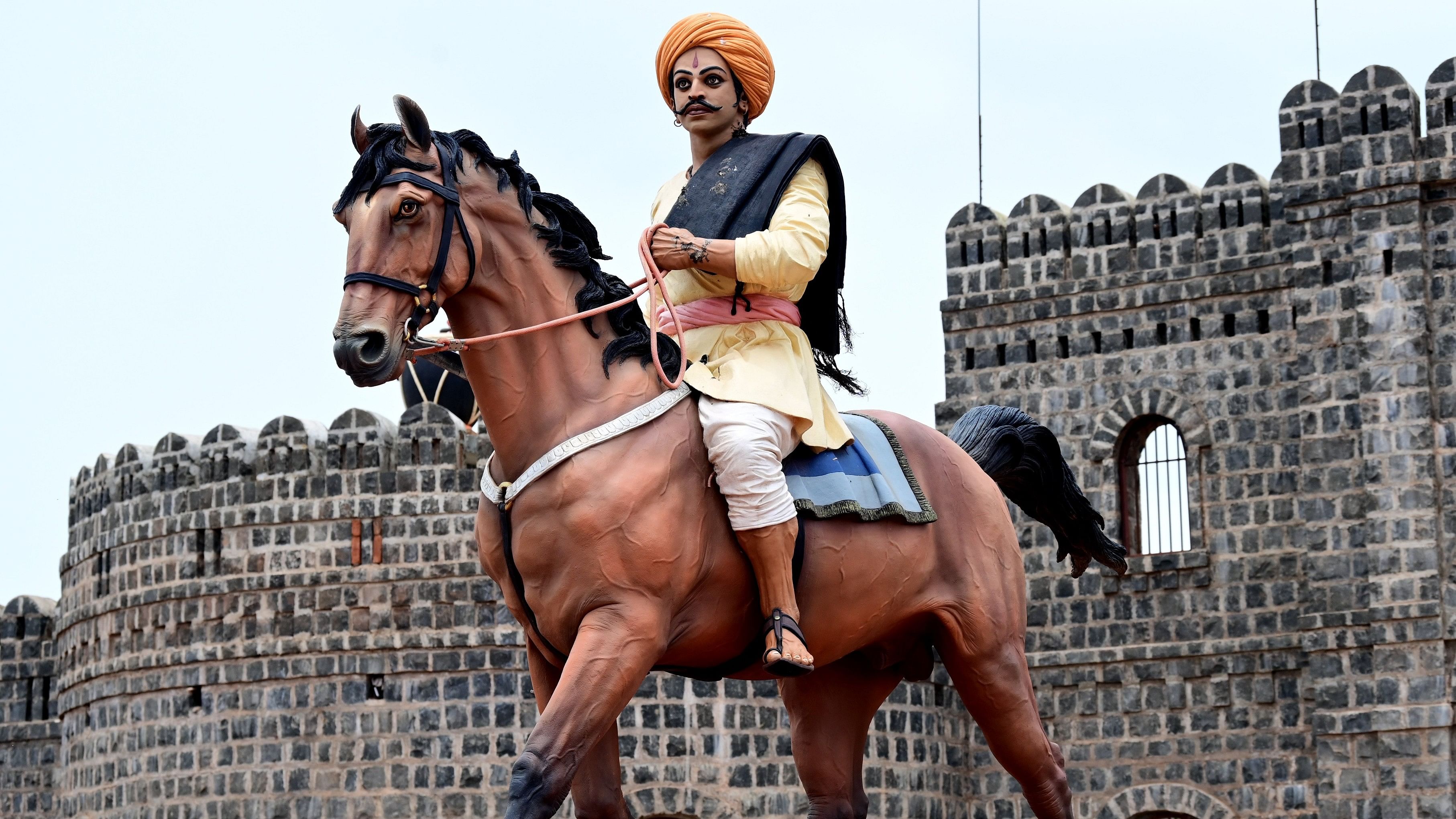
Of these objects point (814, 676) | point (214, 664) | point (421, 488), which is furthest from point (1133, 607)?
point (814, 676)

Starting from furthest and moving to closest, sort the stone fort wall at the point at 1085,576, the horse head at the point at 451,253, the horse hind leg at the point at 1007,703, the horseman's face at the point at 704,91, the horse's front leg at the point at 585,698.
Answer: the stone fort wall at the point at 1085,576, the horse hind leg at the point at 1007,703, the horseman's face at the point at 704,91, the horse head at the point at 451,253, the horse's front leg at the point at 585,698


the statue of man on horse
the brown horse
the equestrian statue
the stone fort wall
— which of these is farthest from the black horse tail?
the stone fort wall

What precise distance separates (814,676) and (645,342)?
4.52 ft

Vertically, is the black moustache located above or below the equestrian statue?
above

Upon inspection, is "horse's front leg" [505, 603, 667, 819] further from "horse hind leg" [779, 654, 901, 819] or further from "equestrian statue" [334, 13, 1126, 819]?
"horse hind leg" [779, 654, 901, 819]

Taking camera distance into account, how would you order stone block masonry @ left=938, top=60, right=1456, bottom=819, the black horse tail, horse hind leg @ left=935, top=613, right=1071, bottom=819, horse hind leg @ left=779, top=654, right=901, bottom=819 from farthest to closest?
stone block masonry @ left=938, top=60, right=1456, bottom=819, the black horse tail, horse hind leg @ left=779, top=654, right=901, bottom=819, horse hind leg @ left=935, top=613, right=1071, bottom=819

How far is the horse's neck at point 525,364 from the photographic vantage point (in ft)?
20.7

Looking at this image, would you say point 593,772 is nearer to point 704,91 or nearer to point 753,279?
point 753,279

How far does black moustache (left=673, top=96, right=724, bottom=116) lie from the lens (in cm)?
688

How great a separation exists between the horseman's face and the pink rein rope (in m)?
0.41

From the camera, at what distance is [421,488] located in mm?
19078

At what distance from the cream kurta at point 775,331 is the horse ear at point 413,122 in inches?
36.3

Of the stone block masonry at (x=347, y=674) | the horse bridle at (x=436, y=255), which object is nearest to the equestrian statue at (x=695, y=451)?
the horse bridle at (x=436, y=255)

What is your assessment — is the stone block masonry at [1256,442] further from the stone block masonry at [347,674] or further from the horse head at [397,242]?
the horse head at [397,242]
